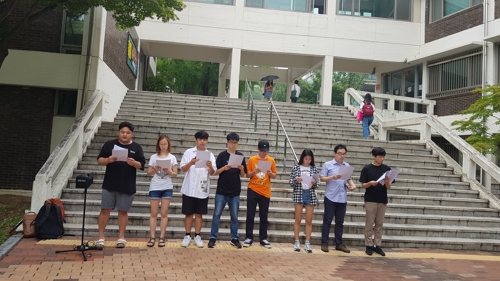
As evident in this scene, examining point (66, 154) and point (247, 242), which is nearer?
→ point (247, 242)

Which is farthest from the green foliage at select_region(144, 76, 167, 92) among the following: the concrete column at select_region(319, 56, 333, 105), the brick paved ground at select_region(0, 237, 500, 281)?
the brick paved ground at select_region(0, 237, 500, 281)

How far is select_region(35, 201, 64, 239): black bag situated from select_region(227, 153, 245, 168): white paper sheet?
2785 millimetres

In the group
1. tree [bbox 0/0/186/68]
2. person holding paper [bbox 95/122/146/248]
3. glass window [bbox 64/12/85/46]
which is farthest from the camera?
glass window [bbox 64/12/85/46]

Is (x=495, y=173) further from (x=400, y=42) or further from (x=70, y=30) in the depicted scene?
(x=400, y=42)

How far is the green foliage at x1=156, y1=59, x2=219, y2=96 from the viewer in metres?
27.7

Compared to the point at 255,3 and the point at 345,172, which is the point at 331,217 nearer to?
the point at 345,172

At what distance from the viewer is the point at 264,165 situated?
19.8ft

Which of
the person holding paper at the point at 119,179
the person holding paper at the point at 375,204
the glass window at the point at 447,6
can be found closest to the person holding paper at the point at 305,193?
the person holding paper at the point at 375,204

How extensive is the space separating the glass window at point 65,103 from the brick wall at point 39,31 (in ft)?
3.82

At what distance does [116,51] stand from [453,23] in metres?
14.0

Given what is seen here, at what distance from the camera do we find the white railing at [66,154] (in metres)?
6.70

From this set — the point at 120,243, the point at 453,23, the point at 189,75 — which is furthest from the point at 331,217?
the point at 189,75

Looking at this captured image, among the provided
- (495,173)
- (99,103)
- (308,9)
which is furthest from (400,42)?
(99,103)

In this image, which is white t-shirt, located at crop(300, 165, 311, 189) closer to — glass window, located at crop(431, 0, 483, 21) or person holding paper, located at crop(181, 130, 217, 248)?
person holding paper, located at crop(181, 130, 217, 248)
